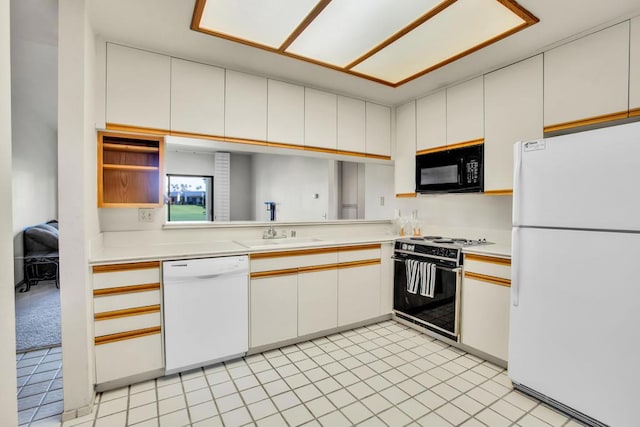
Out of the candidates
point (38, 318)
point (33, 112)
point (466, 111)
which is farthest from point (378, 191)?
point (33, 112)

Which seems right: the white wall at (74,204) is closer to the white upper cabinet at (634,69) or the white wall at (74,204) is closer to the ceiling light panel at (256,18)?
the ceiling light panel at (256,18)

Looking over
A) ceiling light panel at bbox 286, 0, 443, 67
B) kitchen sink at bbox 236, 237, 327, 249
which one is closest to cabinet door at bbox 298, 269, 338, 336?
kitchen sink at bbox 236, 237, 327, 249

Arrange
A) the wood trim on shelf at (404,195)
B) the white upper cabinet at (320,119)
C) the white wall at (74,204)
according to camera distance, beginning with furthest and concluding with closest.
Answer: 1. the wood trim on shelf at (404,195)
2. the white upper cabinet at (320,119)
3. the white wall at (74,204)

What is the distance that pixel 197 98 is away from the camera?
257 centimetres

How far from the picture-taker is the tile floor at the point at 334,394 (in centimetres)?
180

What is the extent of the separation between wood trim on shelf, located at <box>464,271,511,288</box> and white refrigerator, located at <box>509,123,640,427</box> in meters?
0.25

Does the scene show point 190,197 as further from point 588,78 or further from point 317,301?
point 588,78

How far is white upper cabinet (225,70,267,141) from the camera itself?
8.91 feet

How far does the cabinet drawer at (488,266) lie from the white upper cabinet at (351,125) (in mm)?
1684

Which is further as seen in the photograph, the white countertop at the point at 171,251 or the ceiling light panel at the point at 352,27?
the white countertop at the point at 171,251

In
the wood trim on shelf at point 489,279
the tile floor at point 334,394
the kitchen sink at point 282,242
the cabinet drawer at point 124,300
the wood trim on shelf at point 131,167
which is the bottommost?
the tile floor at point 334,394

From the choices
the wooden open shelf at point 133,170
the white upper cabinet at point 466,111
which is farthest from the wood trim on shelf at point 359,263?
the wooden open shelf at point 133,170

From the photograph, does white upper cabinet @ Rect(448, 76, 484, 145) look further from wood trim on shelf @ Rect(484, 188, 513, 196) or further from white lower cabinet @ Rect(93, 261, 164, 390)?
white lower cabinet @ Rect(93, 261, 164, 390)

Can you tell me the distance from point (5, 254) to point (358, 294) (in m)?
2.61
